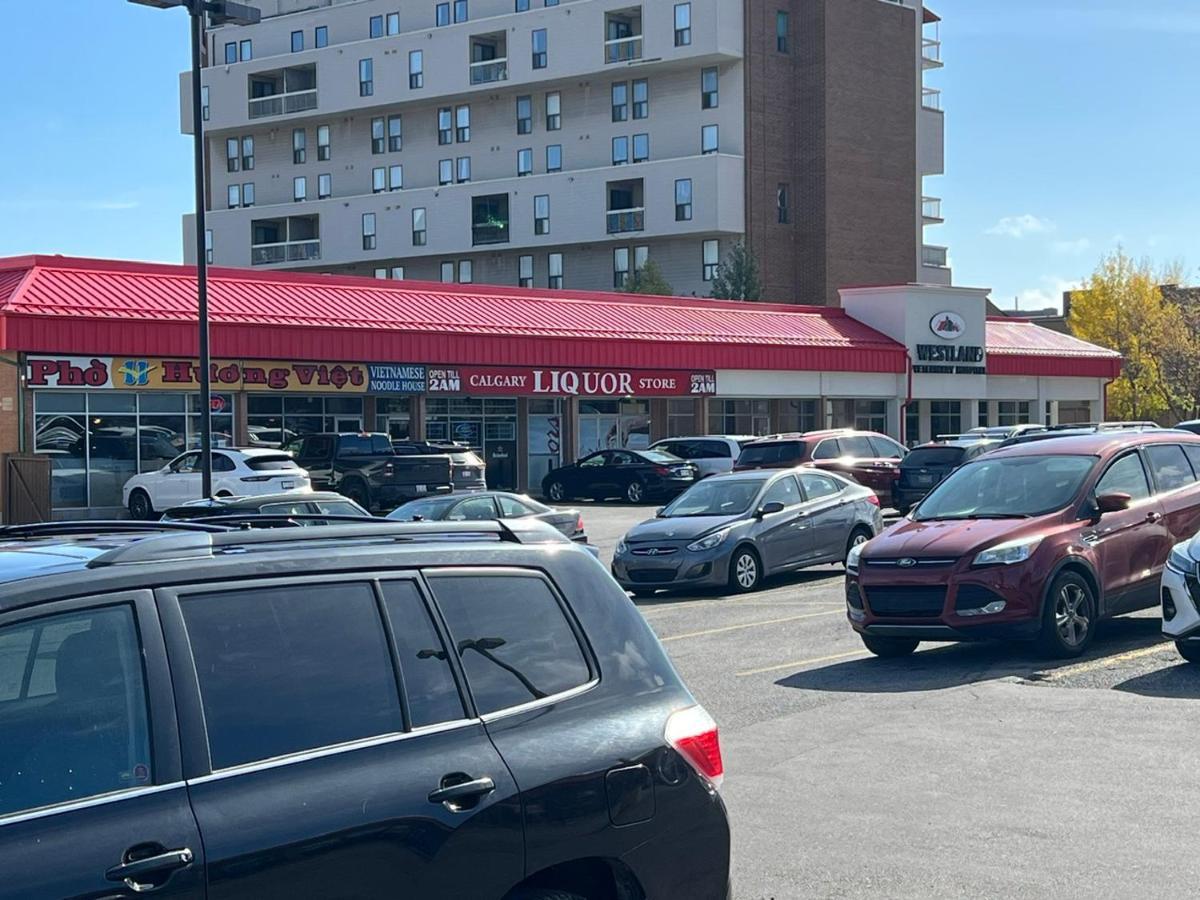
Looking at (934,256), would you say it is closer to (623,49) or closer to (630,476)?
(623,49)

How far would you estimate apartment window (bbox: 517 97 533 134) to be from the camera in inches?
2990

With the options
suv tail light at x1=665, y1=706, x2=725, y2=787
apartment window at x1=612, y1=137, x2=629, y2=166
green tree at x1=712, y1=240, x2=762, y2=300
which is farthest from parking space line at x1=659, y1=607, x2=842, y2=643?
apartment window at x1=612, y1=137, x2=629, y2=166

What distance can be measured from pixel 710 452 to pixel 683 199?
102ft

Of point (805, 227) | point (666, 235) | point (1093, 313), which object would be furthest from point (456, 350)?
point (1093, 313)

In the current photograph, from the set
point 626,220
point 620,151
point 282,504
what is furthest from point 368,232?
point 282,504

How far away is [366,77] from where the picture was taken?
7931 cm

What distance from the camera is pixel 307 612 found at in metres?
4.23

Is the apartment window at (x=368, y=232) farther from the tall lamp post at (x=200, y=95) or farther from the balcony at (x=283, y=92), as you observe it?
the tall lamp post at (x=200, y=95)

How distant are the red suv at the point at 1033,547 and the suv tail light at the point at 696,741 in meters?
8.07

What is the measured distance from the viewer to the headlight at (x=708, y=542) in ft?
64.3

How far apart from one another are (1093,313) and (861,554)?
252 feet

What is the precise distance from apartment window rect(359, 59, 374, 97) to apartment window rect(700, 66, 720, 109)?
57.5ft

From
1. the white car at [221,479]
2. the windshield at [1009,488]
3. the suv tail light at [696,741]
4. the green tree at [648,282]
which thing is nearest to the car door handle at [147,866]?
the suv tail light at [696,741]

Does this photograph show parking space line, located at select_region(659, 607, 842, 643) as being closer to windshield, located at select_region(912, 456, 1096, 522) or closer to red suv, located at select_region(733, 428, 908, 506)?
windshield, located at select_region(912, 456, 1096, 522)
